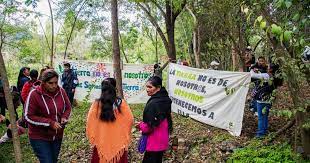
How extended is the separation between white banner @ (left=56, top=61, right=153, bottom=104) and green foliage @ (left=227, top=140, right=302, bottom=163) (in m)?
6.90

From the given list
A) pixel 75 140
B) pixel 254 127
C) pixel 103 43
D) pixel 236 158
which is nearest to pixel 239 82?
pixel 254 127

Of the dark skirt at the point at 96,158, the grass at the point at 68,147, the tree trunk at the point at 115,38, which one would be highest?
the tree trunk at the point at 115,38

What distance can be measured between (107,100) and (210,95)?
4654 mm

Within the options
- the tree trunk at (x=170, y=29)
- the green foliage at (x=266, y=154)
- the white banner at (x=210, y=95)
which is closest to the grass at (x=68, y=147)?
the white banner at (x=210, y=95)

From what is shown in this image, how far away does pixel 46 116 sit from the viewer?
4.90 meters

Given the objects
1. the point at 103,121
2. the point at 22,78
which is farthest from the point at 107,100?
the point at 22,78

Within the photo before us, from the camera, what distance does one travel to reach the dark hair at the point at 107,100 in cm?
454

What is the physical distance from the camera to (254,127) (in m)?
8.56

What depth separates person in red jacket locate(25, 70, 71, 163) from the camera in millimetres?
4797

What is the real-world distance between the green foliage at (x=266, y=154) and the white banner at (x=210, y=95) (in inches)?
43.1

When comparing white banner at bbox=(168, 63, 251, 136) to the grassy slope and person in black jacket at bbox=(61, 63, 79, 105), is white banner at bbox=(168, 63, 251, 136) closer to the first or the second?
the grassy slope

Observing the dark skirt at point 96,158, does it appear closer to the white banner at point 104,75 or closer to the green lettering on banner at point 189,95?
the green lettering on banner at point 189,95

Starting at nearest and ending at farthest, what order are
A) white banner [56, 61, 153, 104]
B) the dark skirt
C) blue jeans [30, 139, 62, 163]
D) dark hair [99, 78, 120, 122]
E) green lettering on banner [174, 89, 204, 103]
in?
dark hair [99, 78, 120, 122], the dark skirt, blue jeans [30, 139, 62, 163], green lettering on banner [174, 89, 204, 103], white banner [56, 61, 153, 104]

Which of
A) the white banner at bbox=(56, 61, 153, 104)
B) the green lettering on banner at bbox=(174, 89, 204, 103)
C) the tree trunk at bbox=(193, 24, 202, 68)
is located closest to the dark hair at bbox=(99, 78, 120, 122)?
the green lettering on banner at bbox=(174, 89, 204, 103)
